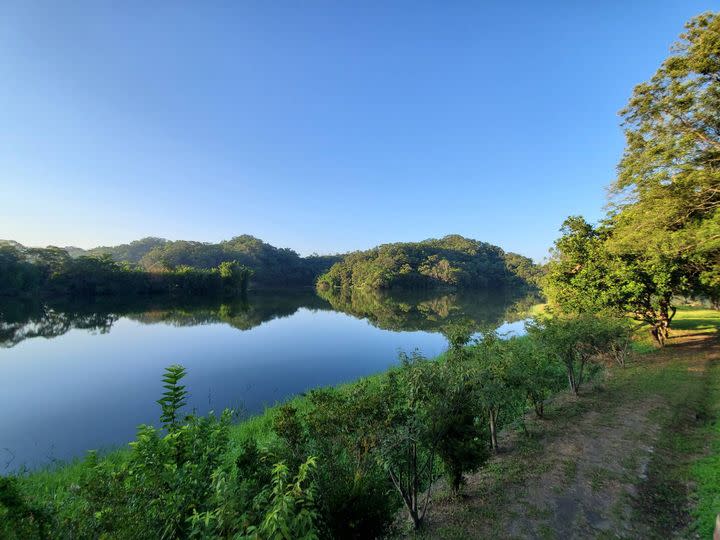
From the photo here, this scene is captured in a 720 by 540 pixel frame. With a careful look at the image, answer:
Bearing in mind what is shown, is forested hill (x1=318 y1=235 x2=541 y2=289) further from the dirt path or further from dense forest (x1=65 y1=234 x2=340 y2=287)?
the dirt path

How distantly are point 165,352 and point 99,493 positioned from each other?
735 inches

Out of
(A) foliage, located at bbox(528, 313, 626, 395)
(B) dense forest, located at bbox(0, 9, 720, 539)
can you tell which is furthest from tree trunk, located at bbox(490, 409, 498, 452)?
(A) foliage, located at bbox(528, 313, 626, 395)

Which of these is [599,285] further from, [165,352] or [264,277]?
[264,277]

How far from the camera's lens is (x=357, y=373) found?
15102 millimetres

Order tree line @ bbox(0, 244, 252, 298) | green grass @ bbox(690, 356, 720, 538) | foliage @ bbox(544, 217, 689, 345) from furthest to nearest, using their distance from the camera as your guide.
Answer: tree line @ bbox(0, 244, 252, 298) → foliage @ bbox(544, 217, 689, 345) → green grass @ bbox(690, 356, 720, 538)

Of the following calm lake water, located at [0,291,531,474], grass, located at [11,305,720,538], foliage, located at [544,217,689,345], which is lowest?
calm lake water, located at [0,291,531,474]

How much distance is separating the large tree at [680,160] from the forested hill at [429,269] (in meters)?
75.6

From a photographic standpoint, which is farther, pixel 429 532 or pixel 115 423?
pixel 115 423

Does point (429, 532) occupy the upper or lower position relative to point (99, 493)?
lower

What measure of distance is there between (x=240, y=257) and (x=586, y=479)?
11016cm

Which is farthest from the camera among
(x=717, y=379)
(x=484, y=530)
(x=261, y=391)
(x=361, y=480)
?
(x=261, y=391)

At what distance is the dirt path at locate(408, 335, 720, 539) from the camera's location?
399 centimetres

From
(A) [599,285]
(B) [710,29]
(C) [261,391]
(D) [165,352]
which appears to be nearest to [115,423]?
(C) [261,391]

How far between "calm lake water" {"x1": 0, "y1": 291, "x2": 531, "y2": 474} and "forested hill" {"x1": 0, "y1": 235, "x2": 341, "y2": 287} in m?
68.5
